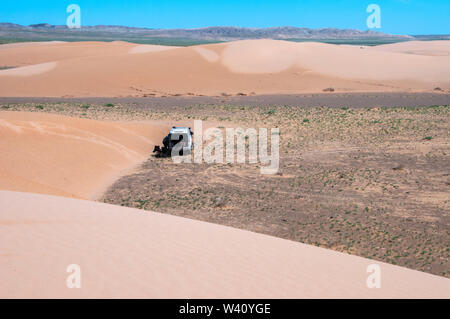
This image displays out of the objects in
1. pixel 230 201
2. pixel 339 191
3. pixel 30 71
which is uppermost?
pixel 30 71

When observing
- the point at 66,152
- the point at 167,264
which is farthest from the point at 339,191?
the point at 66,152

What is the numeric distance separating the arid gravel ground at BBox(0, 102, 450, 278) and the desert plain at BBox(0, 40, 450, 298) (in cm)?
7

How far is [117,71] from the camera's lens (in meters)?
53.3

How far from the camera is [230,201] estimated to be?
1487cm

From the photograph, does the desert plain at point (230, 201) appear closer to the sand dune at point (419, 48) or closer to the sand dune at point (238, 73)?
the sand dune at point (238, 73)

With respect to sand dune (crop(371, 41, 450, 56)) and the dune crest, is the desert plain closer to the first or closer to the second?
the dune crest

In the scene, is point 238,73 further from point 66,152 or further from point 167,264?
point 167,264

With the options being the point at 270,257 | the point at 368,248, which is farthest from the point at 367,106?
the point at 270,257

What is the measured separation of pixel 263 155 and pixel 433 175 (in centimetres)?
669

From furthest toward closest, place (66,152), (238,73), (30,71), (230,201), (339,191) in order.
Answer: (30,71)
(238,73)
(66,152)
(339,191)
(230,201)

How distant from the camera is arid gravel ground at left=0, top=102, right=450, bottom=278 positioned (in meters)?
11.9

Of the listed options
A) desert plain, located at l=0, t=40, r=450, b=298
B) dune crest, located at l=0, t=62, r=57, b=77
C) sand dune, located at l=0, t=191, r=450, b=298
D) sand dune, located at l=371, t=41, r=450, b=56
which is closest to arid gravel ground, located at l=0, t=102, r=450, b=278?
desert plain, located at l=0, t=40, r=450, b=298

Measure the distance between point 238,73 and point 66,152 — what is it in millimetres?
36498

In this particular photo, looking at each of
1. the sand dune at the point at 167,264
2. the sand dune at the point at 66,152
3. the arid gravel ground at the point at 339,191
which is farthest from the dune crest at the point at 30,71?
the sand dune at the point at 167,264
